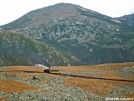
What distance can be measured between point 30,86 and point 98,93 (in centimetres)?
1820

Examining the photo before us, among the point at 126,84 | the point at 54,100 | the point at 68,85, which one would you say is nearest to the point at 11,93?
the point at 54,100

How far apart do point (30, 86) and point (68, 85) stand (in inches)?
594

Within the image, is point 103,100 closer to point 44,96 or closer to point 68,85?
point 44,96

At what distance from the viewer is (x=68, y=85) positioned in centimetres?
7281

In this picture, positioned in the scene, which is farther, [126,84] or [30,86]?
[126,84]

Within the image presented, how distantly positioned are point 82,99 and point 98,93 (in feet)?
45.1

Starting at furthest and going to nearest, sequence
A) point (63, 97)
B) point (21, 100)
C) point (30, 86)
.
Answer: point (30, 86) → point (63, 97) → point (21, 100)

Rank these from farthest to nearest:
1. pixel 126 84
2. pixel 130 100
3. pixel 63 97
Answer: pixel 126 84
pixel 130 100
pixel 63 97

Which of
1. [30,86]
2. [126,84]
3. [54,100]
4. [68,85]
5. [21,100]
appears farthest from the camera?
[126,84]

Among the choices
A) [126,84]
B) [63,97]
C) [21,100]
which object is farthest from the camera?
[126,84]

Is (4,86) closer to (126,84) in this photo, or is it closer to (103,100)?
(103,100)

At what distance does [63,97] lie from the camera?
52.7 meters

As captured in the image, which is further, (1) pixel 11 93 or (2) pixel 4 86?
(2) pixel 4 86

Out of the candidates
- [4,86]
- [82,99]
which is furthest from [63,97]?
[4,86]
